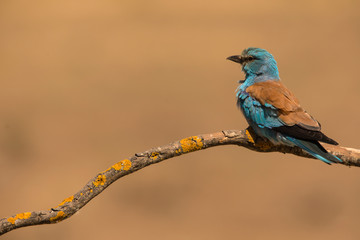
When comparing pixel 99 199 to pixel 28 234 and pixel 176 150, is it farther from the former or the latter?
pixel 176 150

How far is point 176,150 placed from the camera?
297 centimetres

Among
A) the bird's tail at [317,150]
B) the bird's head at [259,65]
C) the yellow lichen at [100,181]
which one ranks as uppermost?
the bird's head at [259,65]

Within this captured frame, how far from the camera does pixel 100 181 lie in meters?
2.81

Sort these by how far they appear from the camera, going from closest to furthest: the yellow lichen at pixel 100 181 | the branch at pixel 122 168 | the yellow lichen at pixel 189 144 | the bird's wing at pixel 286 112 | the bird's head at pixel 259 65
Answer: the branch at pixel 122 168 < the yellow lichen at pixel 100 181 < the yellow lichen at pixel 189 144 < the bird's wing at pixel 286 112 < the bird's head at pixel 259 65

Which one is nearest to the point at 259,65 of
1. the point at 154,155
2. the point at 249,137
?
the point at 249,137

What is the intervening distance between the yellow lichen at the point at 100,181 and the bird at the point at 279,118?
1.05 metres

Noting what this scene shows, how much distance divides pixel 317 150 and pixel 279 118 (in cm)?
37

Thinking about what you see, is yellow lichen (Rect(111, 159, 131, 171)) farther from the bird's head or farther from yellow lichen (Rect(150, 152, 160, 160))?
the bird's head

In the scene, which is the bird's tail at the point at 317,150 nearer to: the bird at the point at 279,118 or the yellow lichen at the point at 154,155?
the bird at the point at 279,118

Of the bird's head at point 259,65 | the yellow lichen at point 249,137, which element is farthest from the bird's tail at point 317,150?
the bird's head at point 259,65

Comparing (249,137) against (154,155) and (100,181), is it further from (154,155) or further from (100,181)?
(100,181)

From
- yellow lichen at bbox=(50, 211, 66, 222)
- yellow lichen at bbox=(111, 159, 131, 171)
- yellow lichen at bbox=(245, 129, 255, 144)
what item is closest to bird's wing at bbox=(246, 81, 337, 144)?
yellow lichen at bbox=(245, 129, 255, 144)

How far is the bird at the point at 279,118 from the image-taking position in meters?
3.36

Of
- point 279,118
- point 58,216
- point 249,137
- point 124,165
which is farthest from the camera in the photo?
point 279,118
